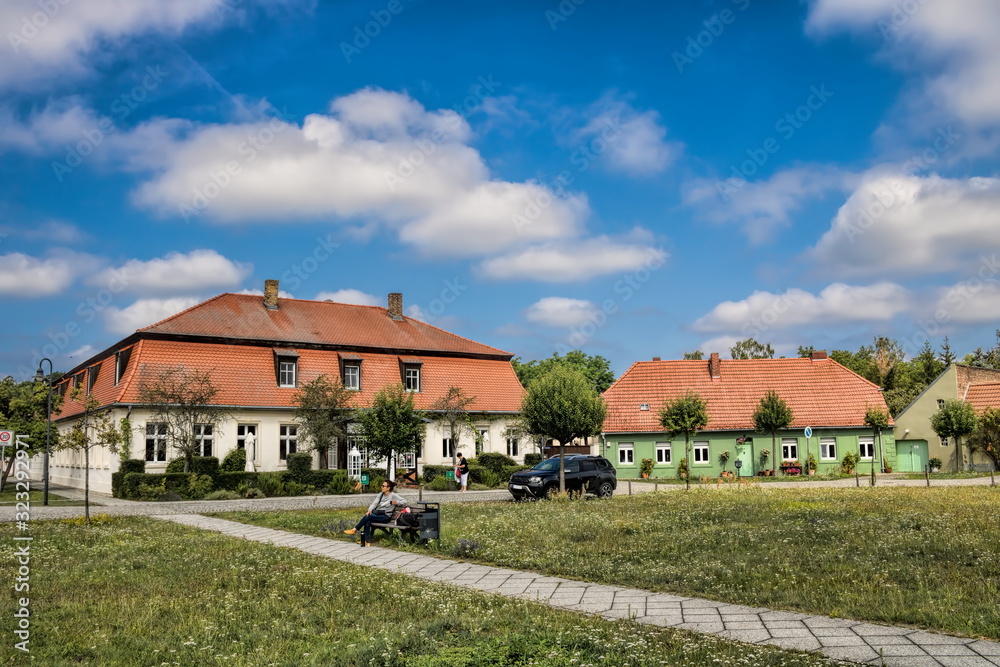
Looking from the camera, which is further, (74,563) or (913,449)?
(913,449)

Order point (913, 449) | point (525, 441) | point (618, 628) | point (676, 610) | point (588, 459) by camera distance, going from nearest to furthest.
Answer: point (618, 628)
point (676, 610)
point (588, 459)
point (525, 441)
point (913, 449)

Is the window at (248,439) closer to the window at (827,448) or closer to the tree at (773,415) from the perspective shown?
the tree at (773,415)

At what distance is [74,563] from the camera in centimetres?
1367

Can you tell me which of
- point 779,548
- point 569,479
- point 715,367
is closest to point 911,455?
point 715,367

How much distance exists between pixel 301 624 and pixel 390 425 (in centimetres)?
2698

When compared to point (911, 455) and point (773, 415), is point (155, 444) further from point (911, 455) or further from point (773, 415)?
point (911, 455)

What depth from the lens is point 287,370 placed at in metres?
41.0

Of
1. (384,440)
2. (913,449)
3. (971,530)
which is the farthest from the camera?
(913,449)

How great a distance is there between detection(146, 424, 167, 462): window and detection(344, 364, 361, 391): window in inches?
372

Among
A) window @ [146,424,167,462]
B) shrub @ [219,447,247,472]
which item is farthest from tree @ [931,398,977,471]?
window @ [146,424,167,462]

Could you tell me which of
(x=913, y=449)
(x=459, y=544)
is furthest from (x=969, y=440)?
(x=459, y=544)

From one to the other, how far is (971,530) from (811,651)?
9.16 meters

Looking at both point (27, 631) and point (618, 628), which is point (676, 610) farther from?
point (27, 631)

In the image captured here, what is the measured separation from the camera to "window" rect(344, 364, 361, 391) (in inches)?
1677
